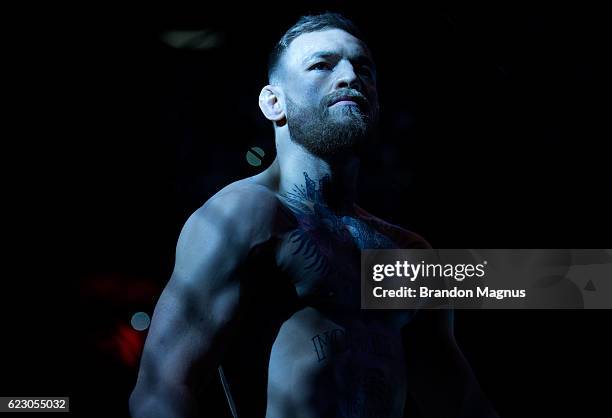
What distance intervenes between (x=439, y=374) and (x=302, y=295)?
0.45 m

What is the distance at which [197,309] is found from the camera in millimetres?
1548

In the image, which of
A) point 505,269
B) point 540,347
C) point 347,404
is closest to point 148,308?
point 347,404

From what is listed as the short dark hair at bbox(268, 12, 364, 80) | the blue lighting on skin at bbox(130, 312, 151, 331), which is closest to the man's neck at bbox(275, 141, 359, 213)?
the short dark hair at bbox(268, 12, 364, 80)

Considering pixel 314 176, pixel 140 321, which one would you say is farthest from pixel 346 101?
pixel 140 321

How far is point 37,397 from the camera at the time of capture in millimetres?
1895

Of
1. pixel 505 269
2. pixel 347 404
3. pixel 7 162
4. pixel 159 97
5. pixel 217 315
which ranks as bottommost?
pixel 347 404

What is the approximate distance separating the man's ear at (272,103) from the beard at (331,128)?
0.06m

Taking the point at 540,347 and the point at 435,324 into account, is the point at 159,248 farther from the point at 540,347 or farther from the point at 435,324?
the point at 540,347

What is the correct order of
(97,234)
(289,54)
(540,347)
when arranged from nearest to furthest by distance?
(289,54), (97,234), (540,347)

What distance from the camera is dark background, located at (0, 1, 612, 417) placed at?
1.98 metres

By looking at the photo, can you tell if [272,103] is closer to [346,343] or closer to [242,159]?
[242,159]

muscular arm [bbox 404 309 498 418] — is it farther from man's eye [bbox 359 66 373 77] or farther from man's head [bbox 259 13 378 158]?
man's eye [bbox 359 66 373 77]

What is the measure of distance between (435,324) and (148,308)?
76 centimetres

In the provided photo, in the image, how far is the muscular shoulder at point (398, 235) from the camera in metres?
1.91
